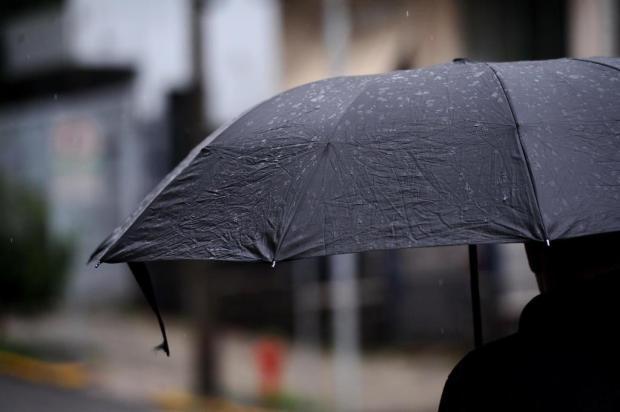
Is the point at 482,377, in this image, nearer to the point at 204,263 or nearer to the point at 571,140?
the point at 571,140

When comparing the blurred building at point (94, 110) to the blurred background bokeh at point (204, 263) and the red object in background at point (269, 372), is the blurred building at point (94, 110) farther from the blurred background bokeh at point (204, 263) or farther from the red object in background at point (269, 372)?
the red object in background at point (269, 372)

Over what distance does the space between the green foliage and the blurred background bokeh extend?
0.10 ft

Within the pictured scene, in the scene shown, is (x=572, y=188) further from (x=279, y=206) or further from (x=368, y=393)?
(x=368, y=393)

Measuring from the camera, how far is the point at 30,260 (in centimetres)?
1385

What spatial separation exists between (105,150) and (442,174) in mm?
12164

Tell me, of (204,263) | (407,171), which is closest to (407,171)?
(407,171)

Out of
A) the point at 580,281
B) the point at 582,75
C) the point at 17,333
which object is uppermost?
the point at 582,75

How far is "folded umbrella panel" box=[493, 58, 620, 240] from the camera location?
1866mm

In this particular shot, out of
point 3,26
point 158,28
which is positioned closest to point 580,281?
point 158,28

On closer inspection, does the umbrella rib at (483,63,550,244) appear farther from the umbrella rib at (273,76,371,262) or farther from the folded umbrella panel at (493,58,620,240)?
the umbrella rib at (273,76,371,262)

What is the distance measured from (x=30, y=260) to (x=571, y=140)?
503 inches

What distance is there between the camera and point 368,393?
31.2 ft

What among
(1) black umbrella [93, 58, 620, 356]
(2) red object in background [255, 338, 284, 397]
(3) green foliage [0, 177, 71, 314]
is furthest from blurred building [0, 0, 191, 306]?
(1) black umbrella [93, 58, 620, 356]

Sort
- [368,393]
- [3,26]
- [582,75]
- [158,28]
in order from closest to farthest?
[582,75], [368,393], [158,28], [3,26]
